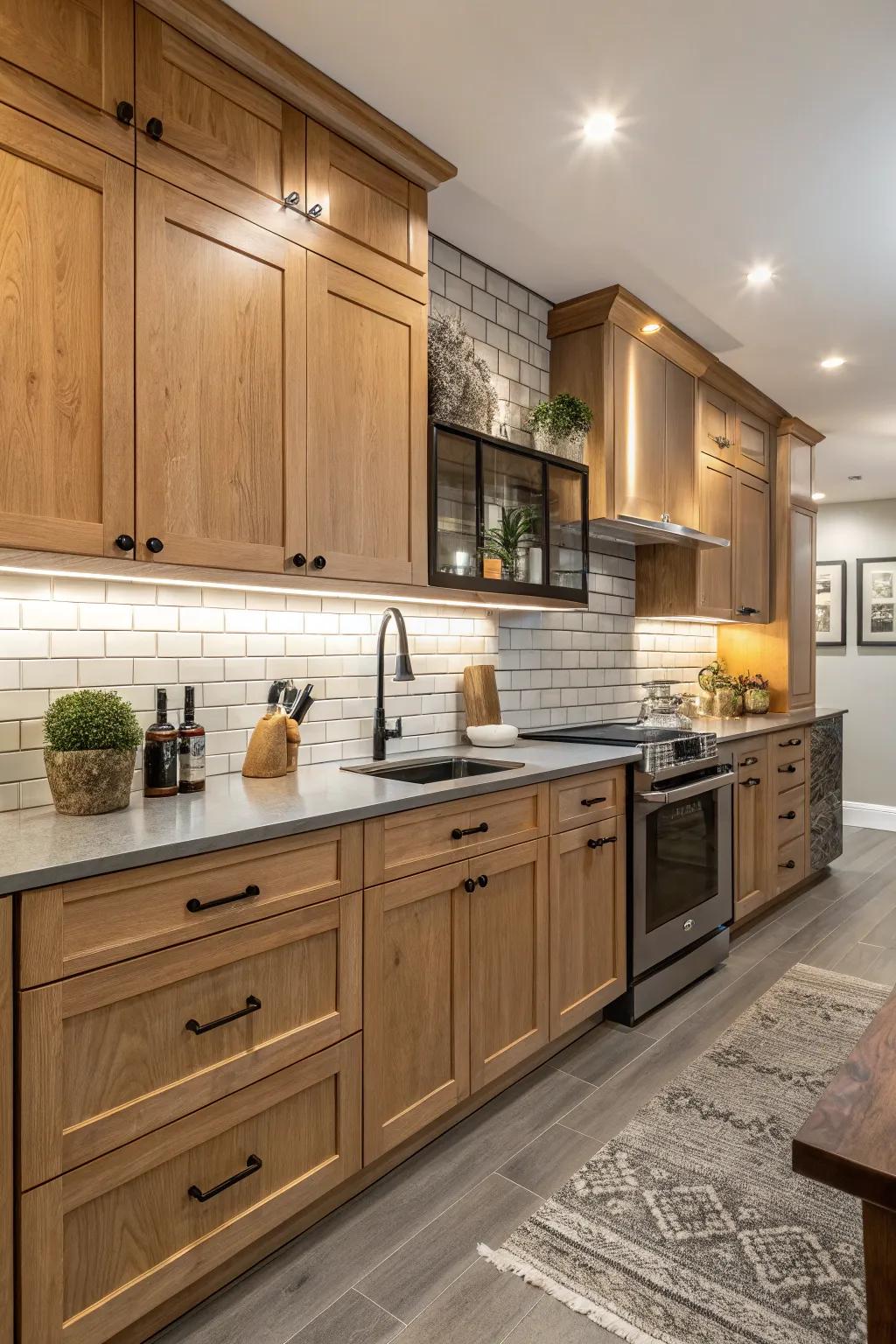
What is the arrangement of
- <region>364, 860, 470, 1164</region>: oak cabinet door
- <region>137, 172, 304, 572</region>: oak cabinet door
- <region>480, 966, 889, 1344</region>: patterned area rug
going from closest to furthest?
<region>480, 966, 889, 1344</region>: patterned area rug, <region>137, 172, 304, 572</region>: oak cabinet door, <region>364, 860, 470, 1164</region>: oak cabinet door

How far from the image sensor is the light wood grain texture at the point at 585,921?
245 centimetres

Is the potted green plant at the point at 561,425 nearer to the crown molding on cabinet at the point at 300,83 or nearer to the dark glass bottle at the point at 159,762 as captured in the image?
the crown molding on cabinet at the point at 300,83

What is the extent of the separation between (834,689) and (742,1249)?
5.93 meters

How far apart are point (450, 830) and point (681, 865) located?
1386mm

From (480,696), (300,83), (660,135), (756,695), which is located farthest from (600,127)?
(756,695)

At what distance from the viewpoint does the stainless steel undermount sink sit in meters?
2.47

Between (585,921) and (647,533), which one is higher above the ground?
(647,533)

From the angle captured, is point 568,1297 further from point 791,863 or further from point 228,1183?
point 791,863

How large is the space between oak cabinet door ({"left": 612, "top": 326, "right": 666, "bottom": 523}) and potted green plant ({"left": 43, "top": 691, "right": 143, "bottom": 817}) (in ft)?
7.51

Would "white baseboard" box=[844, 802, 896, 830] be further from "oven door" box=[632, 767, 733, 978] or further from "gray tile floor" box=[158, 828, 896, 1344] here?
"gray tile floor" box=[158, 828, 896, 1344]

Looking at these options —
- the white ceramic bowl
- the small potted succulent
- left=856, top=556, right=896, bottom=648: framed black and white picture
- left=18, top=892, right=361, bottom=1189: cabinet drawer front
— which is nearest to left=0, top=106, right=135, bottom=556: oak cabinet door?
left=18, top=892, right=361, bottom=1189: cabinet drawer front

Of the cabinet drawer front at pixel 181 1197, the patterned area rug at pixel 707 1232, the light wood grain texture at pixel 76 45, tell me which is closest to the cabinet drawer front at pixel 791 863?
the patterned area rug at pixel 707 1232

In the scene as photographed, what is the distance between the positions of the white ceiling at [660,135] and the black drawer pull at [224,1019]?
2214 millimetres

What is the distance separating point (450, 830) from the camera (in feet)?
6.75
